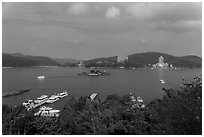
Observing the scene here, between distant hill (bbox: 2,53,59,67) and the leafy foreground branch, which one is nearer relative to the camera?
the leafy foreground branch

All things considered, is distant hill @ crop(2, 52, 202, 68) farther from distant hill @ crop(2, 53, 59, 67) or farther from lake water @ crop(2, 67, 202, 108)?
lake water @ crop(2, 67, 202, 108)

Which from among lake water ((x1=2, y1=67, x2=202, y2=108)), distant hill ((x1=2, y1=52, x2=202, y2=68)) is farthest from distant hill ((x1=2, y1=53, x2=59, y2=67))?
lake water ((x1=2, y1=67, x2=202, y2=108))

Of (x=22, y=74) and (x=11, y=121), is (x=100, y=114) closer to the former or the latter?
(x=11, y=121)

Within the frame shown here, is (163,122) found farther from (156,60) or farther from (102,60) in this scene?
(156,60)

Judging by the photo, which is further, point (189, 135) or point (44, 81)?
point (44, 81)

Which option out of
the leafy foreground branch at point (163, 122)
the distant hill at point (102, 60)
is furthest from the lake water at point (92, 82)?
the leafy foreground branch at point (163, 122)

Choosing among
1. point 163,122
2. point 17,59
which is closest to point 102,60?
point 17,59

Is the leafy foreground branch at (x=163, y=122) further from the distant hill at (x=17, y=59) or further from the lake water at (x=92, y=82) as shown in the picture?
the lake water at (x=92, y=82)

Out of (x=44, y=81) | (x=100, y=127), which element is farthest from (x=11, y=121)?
(x=44, y=81)

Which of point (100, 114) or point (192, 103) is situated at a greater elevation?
point (192, 103)

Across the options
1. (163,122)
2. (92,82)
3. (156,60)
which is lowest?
(92,82)

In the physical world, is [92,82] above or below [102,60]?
below
